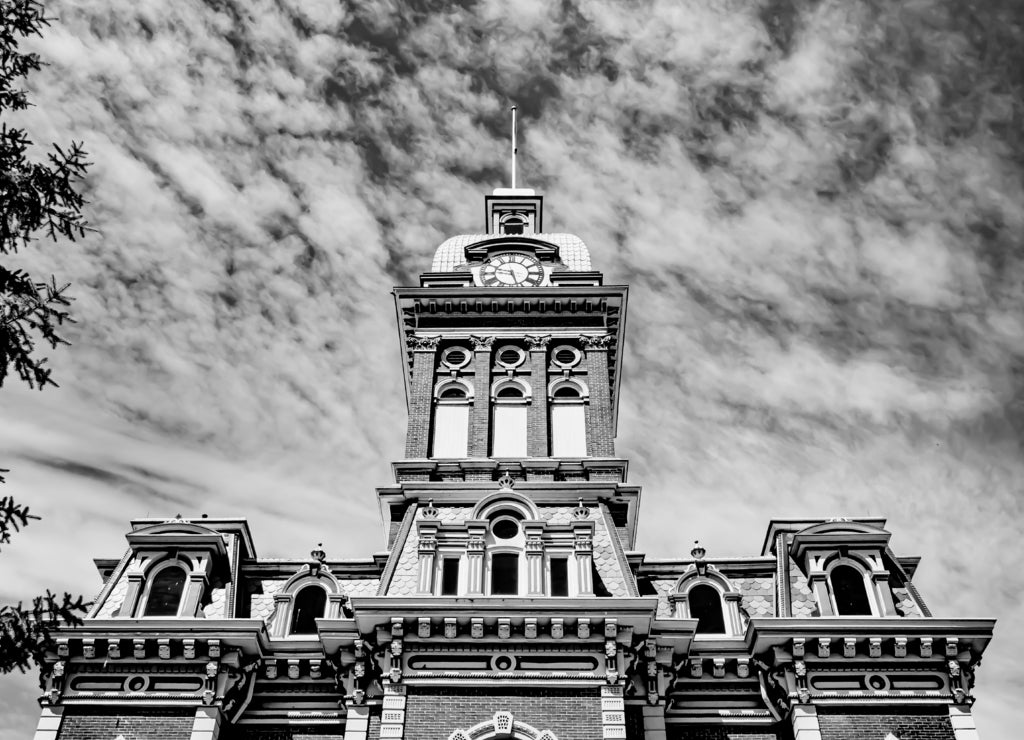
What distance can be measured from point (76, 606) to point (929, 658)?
19378 millimetres

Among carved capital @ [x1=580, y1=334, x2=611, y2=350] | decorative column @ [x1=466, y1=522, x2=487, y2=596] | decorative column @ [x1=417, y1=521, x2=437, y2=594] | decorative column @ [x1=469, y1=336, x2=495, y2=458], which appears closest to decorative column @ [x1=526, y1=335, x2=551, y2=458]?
carved capital @ [x1=580, y1=334, x2=611, y2=350]

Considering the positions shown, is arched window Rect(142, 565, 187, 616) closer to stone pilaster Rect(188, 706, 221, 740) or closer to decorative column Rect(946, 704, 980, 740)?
stone pilaster Rect(188, 706, 221, 740)

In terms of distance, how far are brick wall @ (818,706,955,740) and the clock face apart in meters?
18.7

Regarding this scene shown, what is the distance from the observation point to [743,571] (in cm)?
2870

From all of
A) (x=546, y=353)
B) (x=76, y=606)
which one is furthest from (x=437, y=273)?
(x=76, y=606)

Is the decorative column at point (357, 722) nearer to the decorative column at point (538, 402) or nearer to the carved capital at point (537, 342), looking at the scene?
the decorative column at point (538, 402)

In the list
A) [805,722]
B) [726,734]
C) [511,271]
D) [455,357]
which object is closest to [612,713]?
[726,734]

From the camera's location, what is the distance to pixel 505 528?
89.0 feet

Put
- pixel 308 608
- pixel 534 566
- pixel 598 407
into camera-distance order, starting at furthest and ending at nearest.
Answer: pixel 598 407 < pixel 308 608 < pixel 534 566

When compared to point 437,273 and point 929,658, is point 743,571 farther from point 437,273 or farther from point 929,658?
point 437,273

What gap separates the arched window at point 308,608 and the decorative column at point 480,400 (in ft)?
21.7

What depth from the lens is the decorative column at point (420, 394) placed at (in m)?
32.2

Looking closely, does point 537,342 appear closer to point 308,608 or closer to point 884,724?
point 308,608

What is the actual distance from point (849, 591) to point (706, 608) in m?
3.74
